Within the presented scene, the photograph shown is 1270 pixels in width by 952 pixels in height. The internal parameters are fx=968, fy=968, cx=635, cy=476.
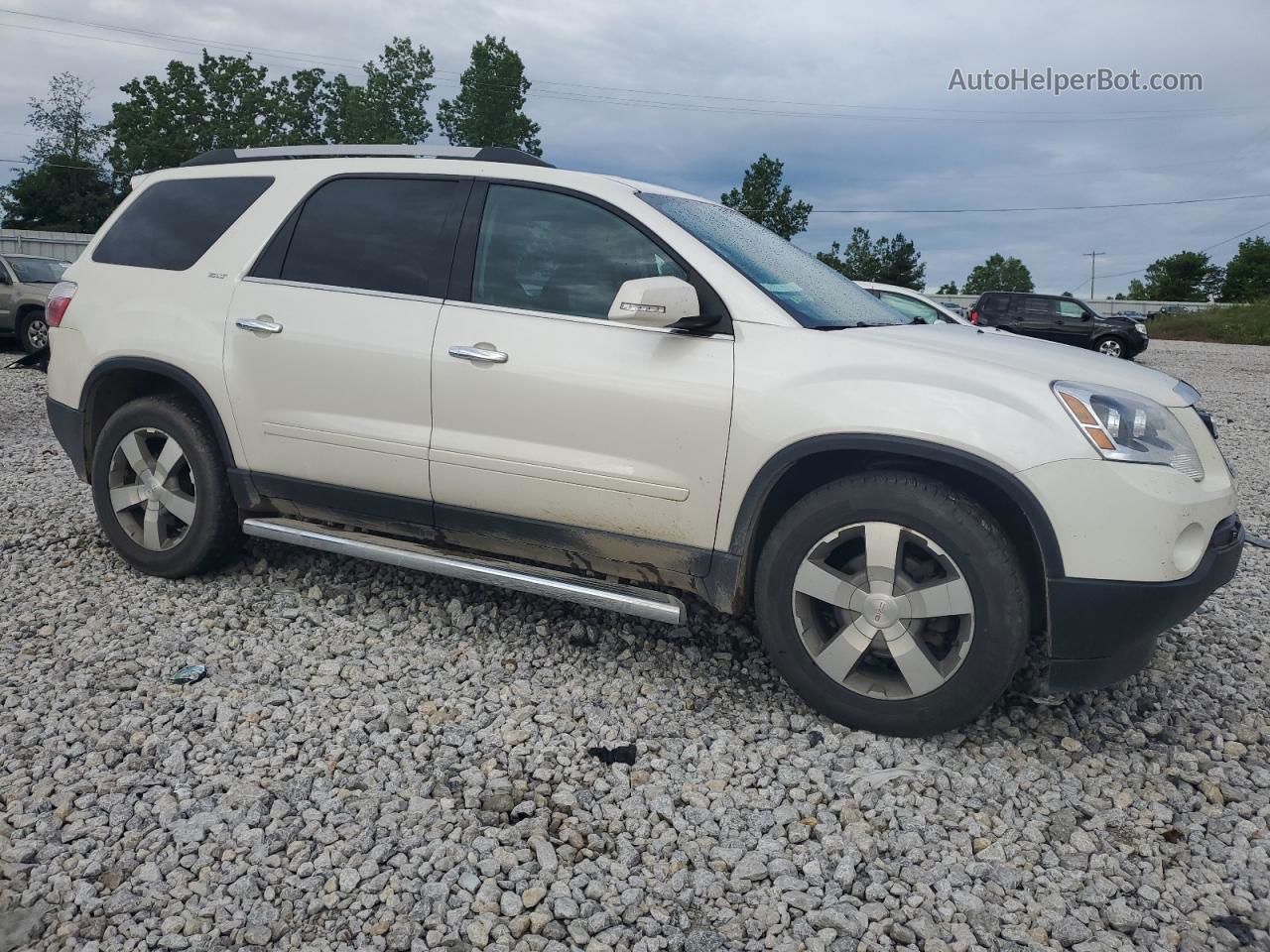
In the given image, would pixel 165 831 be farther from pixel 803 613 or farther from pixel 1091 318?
pixel 1091 318

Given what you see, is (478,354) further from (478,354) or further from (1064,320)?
(1064,320)

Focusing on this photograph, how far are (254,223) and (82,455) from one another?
1.43 m

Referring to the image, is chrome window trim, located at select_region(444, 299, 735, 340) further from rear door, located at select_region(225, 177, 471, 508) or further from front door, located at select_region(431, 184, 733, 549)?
rear door, located at select_region(225, 177, 471, 508)

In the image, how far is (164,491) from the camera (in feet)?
14.5

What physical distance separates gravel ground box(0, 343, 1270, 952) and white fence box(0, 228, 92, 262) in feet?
123

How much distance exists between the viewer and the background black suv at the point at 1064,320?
24.6m

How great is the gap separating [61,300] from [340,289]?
163cm

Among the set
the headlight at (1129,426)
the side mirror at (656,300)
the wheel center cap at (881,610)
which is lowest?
the wheel center cap at (881,610)

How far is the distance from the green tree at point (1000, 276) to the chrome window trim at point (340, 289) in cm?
12983

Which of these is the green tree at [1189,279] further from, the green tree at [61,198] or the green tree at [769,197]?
the green tree at [61,198]

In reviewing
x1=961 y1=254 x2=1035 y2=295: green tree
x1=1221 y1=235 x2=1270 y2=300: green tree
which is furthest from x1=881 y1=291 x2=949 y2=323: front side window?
x1=961 y1=254 x2=1035 y2=295: green tree

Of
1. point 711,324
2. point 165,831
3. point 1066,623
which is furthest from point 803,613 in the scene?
point 165,831

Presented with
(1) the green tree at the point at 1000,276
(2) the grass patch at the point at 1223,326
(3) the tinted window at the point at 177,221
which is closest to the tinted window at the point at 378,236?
(3) the tinted window at the point at 177,221

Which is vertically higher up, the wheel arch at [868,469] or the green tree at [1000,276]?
the green tree at [1000,276]
